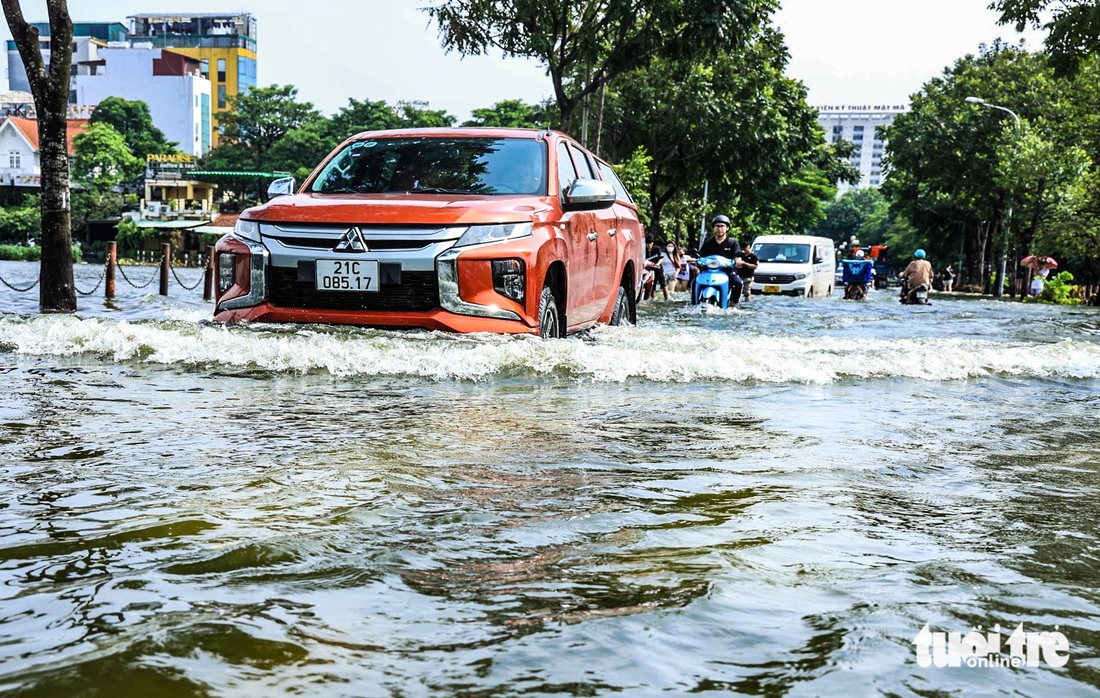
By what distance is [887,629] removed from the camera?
245 cm

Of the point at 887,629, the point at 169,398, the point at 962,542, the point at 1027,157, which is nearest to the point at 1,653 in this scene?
the point at 887,629

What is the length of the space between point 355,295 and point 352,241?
33 centimetres

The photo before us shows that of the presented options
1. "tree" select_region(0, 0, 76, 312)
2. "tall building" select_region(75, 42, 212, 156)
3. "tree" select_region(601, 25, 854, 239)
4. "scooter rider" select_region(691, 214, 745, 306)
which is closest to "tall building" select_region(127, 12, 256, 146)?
"tall building" select_region(75, 42, 212, 156)

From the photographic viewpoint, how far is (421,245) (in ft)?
24.3

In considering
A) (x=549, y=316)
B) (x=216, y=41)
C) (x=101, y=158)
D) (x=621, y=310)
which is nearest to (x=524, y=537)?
(x=549, y=316)

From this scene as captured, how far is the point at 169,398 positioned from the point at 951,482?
354 centimetres

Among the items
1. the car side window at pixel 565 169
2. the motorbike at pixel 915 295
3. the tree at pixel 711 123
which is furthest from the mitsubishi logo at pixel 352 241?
the tree at pixel 711 123

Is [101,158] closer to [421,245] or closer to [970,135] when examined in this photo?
[970,135]

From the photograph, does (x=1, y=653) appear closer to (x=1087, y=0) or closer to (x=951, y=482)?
(x=951, y=482)

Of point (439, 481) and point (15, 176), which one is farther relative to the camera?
point (15, 176)

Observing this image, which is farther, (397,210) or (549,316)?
(549,316)

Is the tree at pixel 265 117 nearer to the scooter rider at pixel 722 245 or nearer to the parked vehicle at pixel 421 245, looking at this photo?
the scooter rider at pixel 722 245

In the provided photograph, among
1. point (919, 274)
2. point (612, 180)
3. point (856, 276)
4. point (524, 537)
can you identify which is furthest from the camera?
point (856, 276)

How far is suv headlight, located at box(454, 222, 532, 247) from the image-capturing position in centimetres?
746
